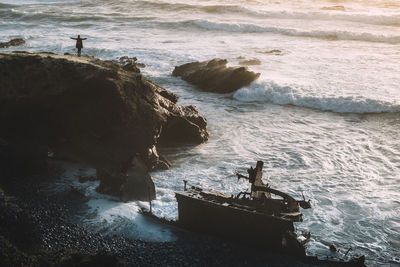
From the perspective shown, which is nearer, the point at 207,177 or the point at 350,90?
the point at 207,177

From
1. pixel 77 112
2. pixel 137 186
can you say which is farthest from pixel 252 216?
pixel 77 112

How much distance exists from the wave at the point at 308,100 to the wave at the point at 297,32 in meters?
16.6

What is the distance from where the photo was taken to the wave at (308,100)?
2011cm

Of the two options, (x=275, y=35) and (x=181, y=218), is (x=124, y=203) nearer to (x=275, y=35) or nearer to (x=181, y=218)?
(x=181, y=218)

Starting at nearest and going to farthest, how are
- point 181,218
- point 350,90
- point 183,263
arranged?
point 183,263, point 181,218, point 350,90

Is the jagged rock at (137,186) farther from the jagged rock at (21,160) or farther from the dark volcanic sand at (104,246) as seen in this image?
the jagged rock at (21,160)

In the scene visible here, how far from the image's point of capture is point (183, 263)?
9.14 m

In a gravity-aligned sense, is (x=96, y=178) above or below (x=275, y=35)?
below

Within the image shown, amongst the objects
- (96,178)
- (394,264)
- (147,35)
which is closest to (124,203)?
(96,178)

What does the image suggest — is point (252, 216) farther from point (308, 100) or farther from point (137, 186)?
point (308, 100)

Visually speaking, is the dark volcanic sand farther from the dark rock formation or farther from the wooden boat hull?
the dark rock formation

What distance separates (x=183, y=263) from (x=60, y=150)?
620cm

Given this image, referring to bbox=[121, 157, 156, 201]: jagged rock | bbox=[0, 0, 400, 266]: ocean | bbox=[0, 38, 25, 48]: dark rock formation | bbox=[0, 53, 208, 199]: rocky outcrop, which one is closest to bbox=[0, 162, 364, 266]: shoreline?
bbox=[0, 0, 400, 266]: ocean

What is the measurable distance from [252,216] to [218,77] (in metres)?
14.8
